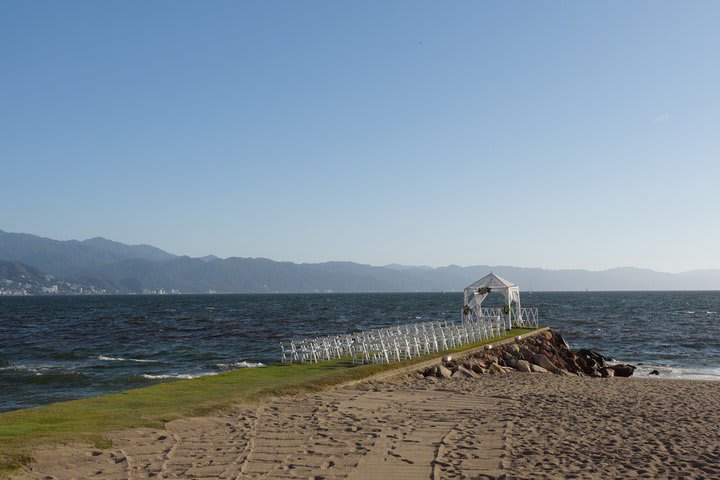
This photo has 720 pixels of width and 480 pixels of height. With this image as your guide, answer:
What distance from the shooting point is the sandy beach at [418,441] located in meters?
8.86

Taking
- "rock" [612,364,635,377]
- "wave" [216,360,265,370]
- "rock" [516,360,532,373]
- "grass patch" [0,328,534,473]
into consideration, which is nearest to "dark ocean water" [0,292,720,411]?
"wave" [216,360,265,370]

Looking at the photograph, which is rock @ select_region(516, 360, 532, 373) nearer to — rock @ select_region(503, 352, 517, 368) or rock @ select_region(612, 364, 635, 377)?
rock @ select_region(503, 352, 517, 368)

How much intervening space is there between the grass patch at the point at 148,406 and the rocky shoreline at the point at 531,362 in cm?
193

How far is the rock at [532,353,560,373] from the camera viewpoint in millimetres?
24278

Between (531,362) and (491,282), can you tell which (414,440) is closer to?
(531,362)

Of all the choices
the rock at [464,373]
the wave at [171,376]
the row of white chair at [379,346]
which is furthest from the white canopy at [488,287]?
the wave at [171,376]

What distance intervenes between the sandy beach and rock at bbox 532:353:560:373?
8.15 meters

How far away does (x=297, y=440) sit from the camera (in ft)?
34.6

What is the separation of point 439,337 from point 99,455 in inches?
691

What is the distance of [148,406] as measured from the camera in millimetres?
13414

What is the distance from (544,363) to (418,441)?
15678 mm

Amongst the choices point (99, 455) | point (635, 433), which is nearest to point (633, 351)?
point (635, 433)

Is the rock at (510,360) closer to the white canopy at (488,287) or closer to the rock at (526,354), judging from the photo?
the rock at (526,354)

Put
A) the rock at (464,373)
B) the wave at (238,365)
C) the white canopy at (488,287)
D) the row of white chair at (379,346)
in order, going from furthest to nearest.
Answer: the white canopy at (488,287), the wave at (238,365), the row of white chair at (379,346), the rock at (464,373)
